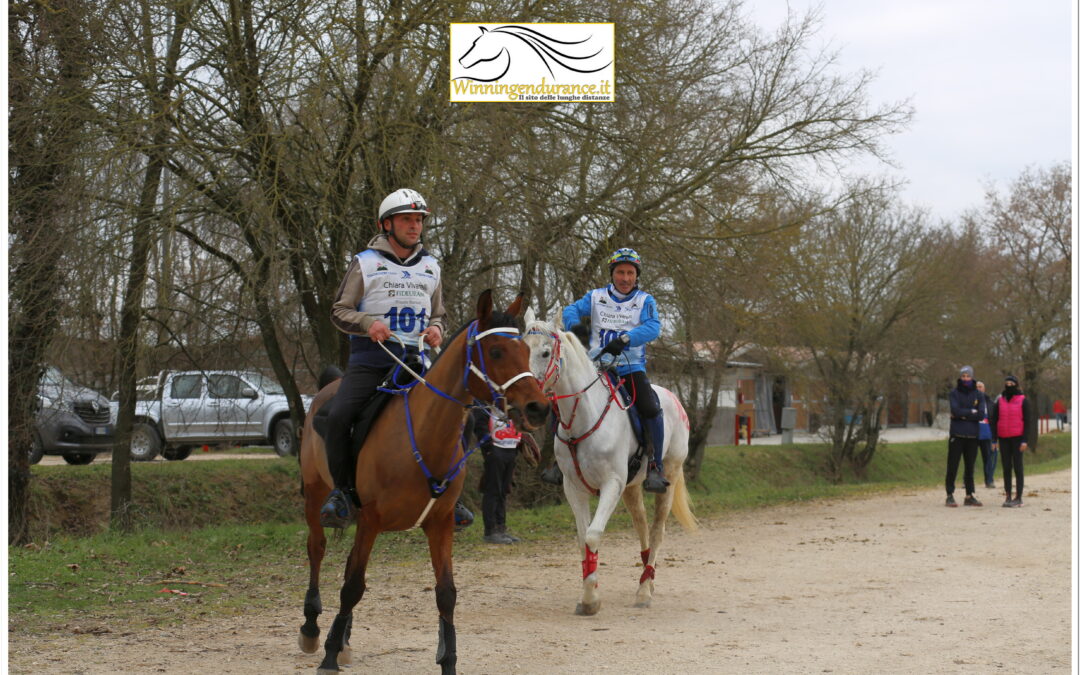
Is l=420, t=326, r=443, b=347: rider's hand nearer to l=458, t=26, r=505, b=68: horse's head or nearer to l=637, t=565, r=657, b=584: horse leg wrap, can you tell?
l=637, t=565, r=657, b=584: horse leg wrap

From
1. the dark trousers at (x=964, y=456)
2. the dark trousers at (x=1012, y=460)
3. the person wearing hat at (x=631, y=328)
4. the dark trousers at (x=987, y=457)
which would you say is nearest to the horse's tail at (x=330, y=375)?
the person wearing hat at (x=631, y=328)

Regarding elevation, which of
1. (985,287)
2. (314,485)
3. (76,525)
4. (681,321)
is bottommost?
(76,525)

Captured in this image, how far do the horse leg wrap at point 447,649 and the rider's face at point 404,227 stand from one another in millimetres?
2117

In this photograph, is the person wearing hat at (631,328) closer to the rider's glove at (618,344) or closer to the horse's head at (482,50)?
the rider's glove at (618,344)

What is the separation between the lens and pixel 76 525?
1475cm

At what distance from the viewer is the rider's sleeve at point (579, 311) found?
879cm

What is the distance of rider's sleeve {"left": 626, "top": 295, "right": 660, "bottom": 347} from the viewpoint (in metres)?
8.42

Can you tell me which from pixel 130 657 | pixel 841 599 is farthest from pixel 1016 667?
pixel 130 657

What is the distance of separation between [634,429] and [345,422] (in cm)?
327

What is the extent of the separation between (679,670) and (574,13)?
8.27 metres

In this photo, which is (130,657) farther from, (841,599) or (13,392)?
(13,392)

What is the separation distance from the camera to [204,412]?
17469mm

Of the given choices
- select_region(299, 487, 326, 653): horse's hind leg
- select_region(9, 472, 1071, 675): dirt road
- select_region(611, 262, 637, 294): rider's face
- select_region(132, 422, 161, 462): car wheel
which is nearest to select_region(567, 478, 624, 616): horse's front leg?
select_region(9, 472, 1071, 675): dirt road

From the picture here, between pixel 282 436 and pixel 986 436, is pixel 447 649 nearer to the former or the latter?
pixel 986 436
